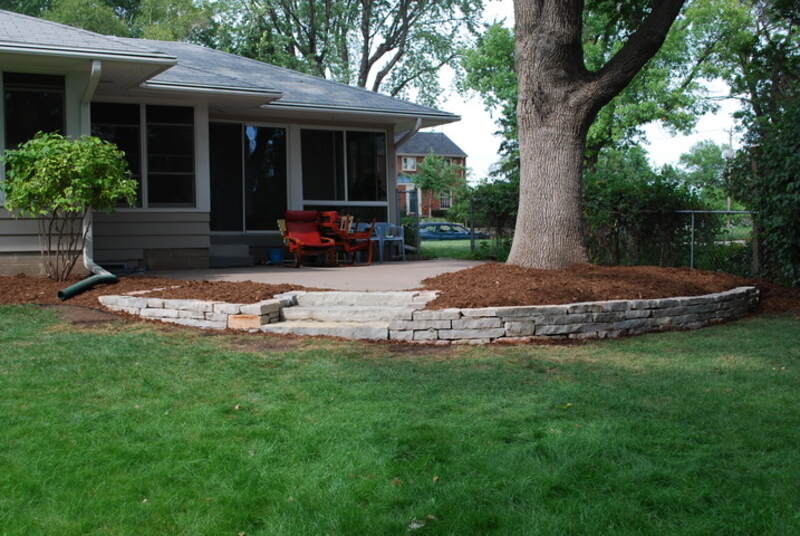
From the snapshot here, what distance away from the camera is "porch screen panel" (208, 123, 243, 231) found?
13.0m

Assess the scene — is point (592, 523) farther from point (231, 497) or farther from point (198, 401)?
point (198, 401)

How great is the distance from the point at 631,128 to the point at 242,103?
69.3 feet

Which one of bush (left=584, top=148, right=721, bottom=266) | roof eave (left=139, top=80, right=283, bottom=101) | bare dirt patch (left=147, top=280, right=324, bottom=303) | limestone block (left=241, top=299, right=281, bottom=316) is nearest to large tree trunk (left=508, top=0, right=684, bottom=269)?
bush (left=584, top=148, right=721, bottom=266)

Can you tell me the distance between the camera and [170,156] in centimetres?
1150

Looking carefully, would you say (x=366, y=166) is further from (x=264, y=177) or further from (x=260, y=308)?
(x=260, y=308)

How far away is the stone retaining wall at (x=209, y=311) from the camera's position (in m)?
6.84

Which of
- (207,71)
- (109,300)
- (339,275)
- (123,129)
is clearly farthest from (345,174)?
(109,300)

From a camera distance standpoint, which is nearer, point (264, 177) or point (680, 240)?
point (680, 240)

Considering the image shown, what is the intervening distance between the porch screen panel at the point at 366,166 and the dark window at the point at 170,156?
11.0ft

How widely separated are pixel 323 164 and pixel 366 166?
0.85 m

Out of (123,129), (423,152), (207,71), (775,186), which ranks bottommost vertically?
(775,186)

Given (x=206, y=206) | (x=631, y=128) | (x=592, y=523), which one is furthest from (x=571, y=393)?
(x=631, y=128)

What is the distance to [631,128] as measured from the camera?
96.6ft

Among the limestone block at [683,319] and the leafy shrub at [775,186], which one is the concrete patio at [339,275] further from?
the leafy shrub at [775,186]
